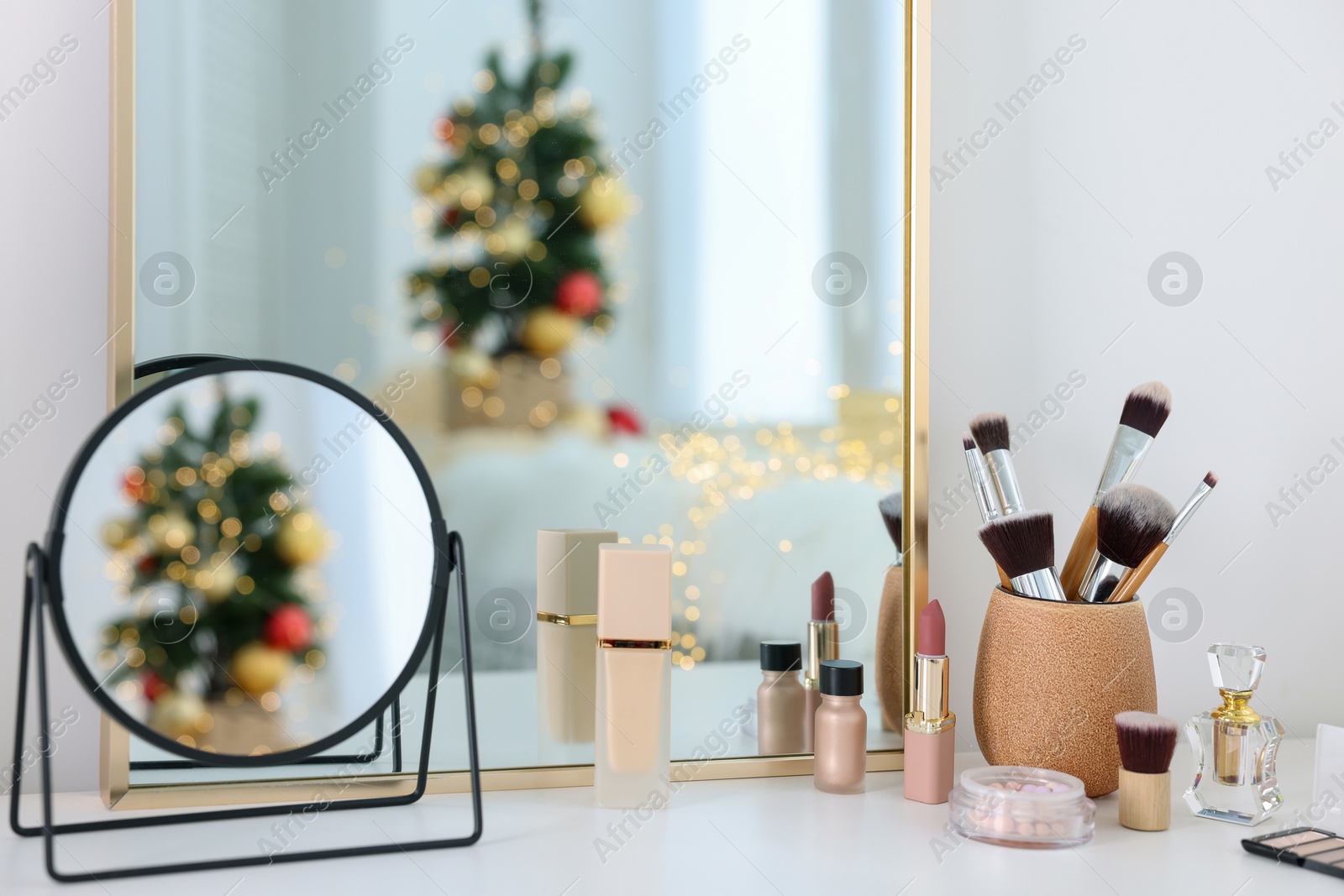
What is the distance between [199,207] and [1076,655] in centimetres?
73

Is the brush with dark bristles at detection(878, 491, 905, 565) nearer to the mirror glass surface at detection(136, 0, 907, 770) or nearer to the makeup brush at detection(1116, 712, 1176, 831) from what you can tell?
the mirror glass surface at detection(136, 0, 907, 770)

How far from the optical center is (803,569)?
2.73 feet

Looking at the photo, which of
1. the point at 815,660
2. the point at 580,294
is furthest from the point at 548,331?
the point at 815,660

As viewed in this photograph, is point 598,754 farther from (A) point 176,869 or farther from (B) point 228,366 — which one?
(B) point 228,366

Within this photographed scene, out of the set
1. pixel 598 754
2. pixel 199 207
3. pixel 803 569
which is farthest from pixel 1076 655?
pixel 199 207

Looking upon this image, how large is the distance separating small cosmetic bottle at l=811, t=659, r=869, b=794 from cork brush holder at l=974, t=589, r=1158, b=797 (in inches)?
4.2

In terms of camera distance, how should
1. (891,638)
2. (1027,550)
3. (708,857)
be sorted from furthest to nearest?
(891,638), (1027,550), (708,857)

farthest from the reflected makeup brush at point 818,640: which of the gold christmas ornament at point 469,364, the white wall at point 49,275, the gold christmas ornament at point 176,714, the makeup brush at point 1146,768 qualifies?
the white wall at point 49,275

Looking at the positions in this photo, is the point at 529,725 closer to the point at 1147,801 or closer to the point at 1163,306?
the point at 1147,801

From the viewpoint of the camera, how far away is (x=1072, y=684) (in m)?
0.72

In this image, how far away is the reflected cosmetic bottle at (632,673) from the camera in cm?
70

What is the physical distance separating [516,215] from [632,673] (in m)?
0.37

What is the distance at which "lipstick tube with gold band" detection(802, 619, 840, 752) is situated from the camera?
81 centimetres

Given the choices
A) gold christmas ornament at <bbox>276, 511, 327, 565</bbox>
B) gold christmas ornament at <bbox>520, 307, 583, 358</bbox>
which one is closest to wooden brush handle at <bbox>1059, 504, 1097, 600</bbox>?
gold christmas ornament at <bbox>520, 307, 583, 358</bbox>
